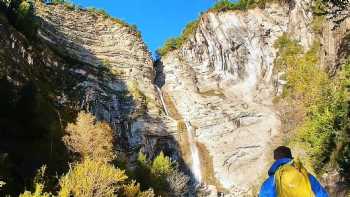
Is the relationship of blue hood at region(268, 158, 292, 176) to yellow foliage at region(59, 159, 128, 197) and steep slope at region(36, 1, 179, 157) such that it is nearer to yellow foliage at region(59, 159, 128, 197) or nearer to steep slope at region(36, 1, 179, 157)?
yellow foliage at region(59, 159, 128, 197)

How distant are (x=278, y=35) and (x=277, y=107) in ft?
30.3

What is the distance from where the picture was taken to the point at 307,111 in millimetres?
39031

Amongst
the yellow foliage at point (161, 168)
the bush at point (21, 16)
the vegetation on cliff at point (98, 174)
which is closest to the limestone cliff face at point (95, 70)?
the bush at point (21, 16)

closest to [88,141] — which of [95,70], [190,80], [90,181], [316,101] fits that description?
[90,181]

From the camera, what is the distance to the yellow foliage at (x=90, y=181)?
57.4 ft

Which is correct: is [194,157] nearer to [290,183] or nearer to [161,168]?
[161,168]

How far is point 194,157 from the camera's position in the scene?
40.2m

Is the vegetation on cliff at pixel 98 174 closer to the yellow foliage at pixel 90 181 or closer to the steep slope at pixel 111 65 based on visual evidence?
the yellow foliage at pixel 90 181

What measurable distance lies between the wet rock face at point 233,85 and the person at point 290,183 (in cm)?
3153

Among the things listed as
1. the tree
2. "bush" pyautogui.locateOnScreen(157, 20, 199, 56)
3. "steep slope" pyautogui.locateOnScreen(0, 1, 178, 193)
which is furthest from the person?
"bush" pyautogui.locateOnScreen(157, 20, 199, 56)

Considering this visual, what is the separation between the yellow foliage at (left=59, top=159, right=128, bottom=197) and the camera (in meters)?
17.5

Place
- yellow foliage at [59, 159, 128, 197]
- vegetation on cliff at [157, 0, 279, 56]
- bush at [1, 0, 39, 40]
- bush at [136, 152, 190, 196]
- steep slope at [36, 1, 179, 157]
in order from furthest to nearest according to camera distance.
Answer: vegetation on cliff at [157, 0, 279, 56], steep slope at [36, 1, 179, 157], bush at [1, 0, 39, 40], bush at [136, 152, 190, 196], yellow foliage at [59, 159, 128, 197]

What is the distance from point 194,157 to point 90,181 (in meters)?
22.9

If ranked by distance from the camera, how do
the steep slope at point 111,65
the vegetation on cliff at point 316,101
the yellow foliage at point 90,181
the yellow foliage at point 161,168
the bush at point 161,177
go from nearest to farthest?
the yellow foliage at point 90,181 < the vegetation on cliff at point 316,101 < the bush at point 161,177 < the yellow foliage at point 161,168 < the steep slope at point 111,65
